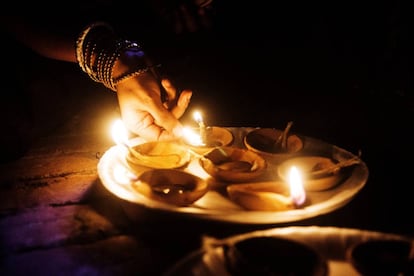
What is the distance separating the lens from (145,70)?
142 inches

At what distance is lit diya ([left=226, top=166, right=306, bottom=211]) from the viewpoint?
2379 mm

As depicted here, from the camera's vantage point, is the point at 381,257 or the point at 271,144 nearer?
the point at 381,257

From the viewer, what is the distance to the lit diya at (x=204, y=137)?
316 cm

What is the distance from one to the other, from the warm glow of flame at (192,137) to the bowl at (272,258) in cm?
154

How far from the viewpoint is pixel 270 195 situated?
2416 millimetres

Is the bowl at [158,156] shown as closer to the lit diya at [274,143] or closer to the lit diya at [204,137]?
the lit diya at [204,137]

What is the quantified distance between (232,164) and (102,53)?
148cm

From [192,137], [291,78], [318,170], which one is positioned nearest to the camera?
[318,170]

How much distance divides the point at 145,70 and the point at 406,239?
2.40 m

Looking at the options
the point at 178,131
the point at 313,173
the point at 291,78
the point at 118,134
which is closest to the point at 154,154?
the point at 118,134

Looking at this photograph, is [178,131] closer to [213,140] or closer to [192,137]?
[192,137]

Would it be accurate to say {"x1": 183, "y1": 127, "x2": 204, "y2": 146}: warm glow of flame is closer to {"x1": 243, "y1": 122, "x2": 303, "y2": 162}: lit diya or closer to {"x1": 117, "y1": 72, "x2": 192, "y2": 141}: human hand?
{"x1": 117, "y1": 72, "x2": 192, "y2": 141}: human hand

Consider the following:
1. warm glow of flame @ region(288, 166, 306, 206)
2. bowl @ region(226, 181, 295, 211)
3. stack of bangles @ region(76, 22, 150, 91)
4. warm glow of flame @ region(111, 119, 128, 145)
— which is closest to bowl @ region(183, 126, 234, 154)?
warm glow of flame @ region(111, 119, 128, 145)

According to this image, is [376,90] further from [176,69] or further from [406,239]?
[406,239]
